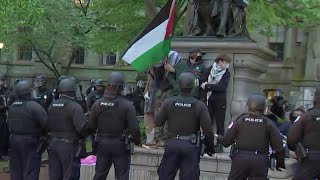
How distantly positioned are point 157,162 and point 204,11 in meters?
3.15

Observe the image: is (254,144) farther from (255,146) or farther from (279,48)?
(279,48)

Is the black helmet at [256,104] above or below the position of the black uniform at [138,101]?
above

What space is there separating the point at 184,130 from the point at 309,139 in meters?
1.73

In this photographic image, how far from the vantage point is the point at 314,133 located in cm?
749

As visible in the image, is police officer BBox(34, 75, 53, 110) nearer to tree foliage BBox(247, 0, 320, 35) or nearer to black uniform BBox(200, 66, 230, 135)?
black uniform BBox(200, 66, 230, 135)

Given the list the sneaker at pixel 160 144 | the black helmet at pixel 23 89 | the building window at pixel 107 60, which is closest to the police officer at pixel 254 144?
the sneaker at pixel 160 144

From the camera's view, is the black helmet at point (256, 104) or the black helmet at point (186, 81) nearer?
the black helmet at point (256, 104)

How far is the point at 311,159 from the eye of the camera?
7.52 meters

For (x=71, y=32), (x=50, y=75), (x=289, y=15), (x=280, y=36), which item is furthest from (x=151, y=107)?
(x=280, y=36)

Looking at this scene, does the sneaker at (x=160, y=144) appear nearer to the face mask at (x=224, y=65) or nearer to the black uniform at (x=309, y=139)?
the face mask at (x=224, y=65)

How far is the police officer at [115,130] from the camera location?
8.11 metres

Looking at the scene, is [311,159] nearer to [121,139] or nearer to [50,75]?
[121,139]

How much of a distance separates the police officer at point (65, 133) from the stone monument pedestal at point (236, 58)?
2.88 metres

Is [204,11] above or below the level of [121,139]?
above
